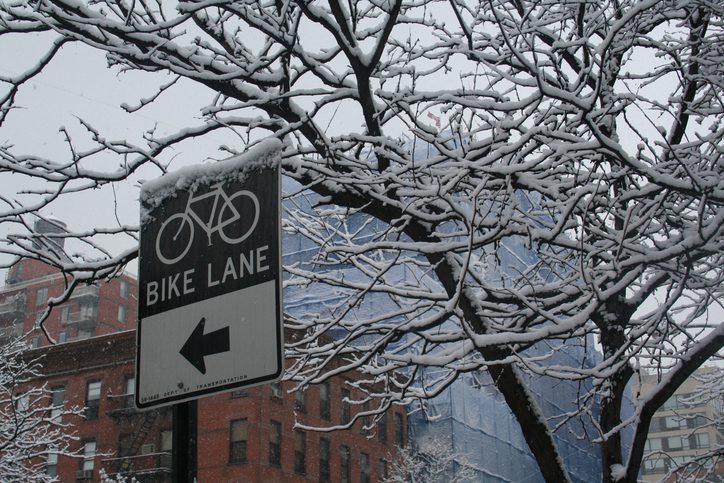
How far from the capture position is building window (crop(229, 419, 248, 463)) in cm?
3166

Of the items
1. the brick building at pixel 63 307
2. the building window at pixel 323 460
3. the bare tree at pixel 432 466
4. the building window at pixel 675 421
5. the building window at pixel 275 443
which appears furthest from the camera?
the brick building at pixel 63 307

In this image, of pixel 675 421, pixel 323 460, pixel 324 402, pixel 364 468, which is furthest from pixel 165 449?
pixel 675 421

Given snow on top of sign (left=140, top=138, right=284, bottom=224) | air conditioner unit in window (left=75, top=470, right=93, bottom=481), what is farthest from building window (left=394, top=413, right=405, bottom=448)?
snow on top of sign (left=140, top=138, right=284, bottom=224)

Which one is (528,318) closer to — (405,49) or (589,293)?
(589,293)

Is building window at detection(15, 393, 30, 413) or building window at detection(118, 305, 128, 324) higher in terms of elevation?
building window at detection(118, 305, 128, 324)

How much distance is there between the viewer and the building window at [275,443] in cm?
3225

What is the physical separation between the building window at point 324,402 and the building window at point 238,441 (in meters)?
4.45

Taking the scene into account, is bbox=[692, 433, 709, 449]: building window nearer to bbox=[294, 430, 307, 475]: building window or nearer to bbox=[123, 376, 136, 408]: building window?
bbox=[294, 430, 307, 475]: building window

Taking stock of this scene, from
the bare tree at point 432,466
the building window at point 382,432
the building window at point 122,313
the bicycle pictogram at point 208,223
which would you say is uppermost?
the building window at point 122,313

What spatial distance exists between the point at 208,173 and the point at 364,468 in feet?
120

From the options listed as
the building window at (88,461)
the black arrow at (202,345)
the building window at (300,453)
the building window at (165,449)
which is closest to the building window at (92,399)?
the building window at (88,461)

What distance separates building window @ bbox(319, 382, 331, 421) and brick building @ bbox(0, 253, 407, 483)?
43 millimetres

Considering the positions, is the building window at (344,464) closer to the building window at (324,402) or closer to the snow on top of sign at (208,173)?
the building window at (324,402)

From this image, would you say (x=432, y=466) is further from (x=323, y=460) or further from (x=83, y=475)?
(x=83, y=475)
